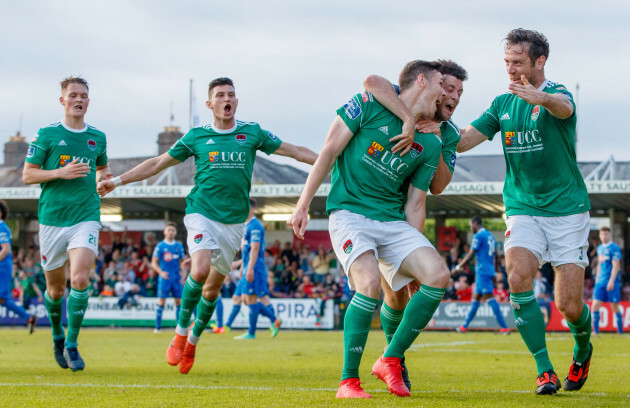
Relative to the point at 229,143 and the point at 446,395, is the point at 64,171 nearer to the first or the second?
the point at 229,143

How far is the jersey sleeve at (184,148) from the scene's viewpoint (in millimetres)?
7891

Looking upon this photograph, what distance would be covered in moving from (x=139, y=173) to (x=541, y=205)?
3.68 meters

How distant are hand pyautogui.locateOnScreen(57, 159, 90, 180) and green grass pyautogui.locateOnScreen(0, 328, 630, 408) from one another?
1.88 m

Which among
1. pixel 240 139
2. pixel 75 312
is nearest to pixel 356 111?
pixel 240 139

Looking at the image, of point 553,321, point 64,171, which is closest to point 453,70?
point 64,171

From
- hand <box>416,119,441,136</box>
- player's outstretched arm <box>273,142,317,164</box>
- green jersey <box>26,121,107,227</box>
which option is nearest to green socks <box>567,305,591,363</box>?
hand <box>416,119,441,136</box>

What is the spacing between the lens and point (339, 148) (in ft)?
18.6

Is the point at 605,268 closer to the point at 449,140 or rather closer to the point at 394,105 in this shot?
the point at 449,140

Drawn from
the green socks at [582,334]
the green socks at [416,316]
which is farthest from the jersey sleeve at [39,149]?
the green socks at [582,334]

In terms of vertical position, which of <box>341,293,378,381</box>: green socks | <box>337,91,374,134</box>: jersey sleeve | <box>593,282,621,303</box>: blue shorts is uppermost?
<box>337,91,374,134</box>: jersey sleeve

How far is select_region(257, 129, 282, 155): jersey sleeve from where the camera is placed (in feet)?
26.7

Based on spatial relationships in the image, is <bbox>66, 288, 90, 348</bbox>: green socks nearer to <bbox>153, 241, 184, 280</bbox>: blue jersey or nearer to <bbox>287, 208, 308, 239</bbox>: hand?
<bbox>287, 208, 308, 239</bbox>: hand

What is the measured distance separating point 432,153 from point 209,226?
2883mm

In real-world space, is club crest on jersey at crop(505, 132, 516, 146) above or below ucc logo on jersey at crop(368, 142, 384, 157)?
above
